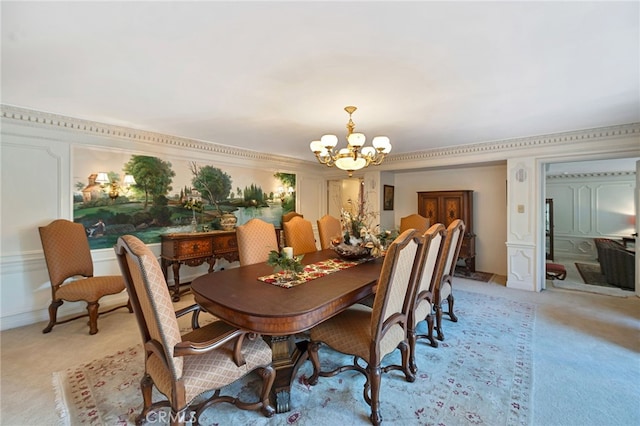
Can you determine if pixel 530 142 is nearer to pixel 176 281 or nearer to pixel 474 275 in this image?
pixel 474 275

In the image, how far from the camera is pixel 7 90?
2.42 metres

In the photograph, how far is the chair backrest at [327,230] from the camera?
12.4 feet

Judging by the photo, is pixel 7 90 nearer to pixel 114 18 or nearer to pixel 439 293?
pixel 114 18

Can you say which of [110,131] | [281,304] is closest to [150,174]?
[110,131]

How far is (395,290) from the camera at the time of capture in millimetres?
1687

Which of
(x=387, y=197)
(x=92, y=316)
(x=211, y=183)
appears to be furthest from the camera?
(x=387, y=197)

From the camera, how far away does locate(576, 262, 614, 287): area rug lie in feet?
16.5

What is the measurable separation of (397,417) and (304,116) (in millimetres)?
2785

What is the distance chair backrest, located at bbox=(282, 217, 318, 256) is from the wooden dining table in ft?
3.50

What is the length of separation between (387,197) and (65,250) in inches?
209

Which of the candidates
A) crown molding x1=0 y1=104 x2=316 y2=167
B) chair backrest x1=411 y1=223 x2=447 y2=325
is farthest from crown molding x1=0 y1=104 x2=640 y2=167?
chair backrest x1=411 y1=223 x2=447 y2=325

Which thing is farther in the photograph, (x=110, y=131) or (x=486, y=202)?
(x=486, y=202)

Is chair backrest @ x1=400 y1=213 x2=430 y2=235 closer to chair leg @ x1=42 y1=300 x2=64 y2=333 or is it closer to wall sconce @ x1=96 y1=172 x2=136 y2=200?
wall sconce @ x1=96 y1=172 x2=136 y2=200

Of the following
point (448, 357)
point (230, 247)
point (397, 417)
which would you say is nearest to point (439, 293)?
point (448, 357)
